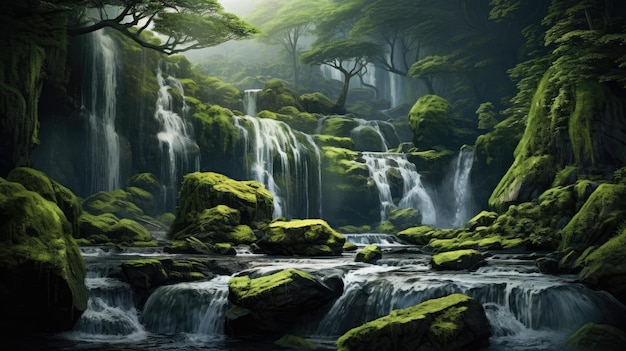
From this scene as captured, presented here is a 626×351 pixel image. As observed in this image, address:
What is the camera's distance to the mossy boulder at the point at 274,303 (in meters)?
10.4

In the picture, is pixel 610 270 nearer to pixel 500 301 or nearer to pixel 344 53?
pixel 500 301

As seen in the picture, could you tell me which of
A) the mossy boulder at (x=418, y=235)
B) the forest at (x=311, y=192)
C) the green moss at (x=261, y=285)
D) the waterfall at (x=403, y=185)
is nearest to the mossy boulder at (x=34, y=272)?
the forest at (x=311, y=192)

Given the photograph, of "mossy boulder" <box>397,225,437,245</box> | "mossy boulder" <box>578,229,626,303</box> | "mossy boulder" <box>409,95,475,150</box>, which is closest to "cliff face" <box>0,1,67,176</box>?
"mossy boulder" <box>397,225,437,245</box>

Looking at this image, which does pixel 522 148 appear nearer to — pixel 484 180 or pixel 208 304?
pixel 484 180

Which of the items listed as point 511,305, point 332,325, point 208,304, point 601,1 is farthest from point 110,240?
point 601,1

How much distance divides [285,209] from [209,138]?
245 inches

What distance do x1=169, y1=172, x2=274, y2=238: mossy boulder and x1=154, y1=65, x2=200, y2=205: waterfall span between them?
7242 millimetres

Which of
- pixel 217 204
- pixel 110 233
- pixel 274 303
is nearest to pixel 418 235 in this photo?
pixel 217 204

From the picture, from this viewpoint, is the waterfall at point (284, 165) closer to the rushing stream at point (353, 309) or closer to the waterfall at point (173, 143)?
the waterfall at point (173, 143)

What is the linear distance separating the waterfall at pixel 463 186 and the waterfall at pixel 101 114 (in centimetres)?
2036

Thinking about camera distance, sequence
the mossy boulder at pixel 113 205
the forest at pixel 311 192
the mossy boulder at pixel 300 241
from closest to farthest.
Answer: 1. the forest at pixel 311 192
2. the mossy boulder at pixel 300 241
3. the mossy boulder at pixel 113 205

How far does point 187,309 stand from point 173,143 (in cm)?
2176

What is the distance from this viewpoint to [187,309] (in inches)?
446

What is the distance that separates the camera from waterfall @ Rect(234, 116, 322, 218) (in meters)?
32.3
